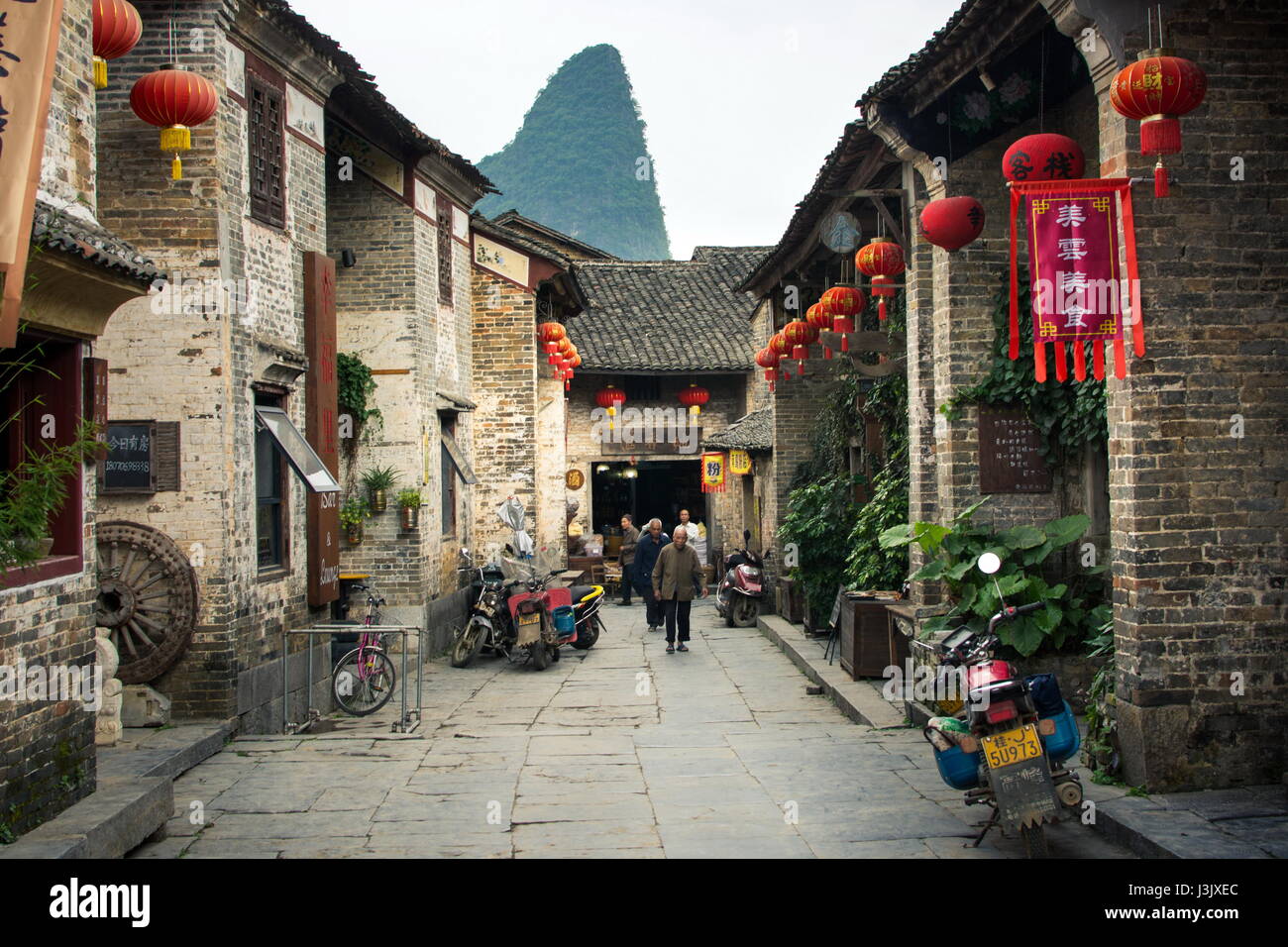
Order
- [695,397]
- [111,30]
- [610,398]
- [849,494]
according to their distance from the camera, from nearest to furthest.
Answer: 1. [111,30]
2. [849,494]
3. [610,398]
4. [695,397]

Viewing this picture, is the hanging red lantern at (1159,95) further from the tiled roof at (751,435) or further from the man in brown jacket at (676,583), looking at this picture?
the tiled roof at (751,435)

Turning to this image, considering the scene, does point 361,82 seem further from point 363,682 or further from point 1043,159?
point 1043,159

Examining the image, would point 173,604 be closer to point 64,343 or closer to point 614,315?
point 64,343

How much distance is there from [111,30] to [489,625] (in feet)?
29.5

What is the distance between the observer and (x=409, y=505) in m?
14.5

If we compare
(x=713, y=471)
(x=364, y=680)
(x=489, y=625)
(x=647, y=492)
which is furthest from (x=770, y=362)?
(x=647, y=492)

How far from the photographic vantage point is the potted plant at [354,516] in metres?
14.4

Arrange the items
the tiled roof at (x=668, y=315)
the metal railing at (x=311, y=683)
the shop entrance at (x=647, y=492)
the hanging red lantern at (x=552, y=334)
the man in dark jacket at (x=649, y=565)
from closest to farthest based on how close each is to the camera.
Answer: the metal railing at (x=311, y=683)
the man in dark jacket at (x=649, y=565)
the hanging red lantern at (x=552, y=334)
the tiled roof at (x=668, y=315)
the shop entrance at (x=647, y=492)

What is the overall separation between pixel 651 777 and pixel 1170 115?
521cm

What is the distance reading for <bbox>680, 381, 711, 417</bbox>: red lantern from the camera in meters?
27.8

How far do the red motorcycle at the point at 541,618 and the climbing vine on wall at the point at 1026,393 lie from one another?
6.44m

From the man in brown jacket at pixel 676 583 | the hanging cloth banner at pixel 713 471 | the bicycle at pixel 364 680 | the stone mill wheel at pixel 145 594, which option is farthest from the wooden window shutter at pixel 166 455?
the hanging cloth banner at pixel 713 471

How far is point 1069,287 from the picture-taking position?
657 cm
